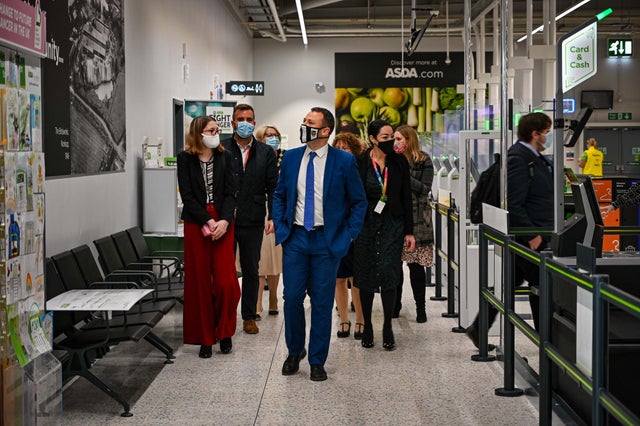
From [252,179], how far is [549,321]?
334 centimetres

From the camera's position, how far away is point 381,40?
865 inches

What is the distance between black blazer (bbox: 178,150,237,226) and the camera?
19.7 feet

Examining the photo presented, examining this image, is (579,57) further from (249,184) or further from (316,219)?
(249,184)

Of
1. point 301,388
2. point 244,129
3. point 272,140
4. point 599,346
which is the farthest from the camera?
point 272,140

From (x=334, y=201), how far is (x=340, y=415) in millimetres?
1336

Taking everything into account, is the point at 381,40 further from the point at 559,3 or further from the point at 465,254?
the point at 465,254

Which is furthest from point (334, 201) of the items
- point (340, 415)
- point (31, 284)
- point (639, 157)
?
point (639, 157)

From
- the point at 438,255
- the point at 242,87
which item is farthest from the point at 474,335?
the point at 242,87

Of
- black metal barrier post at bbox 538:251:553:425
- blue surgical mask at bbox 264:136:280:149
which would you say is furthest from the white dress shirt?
blue surgical mask at bbox 264:136:280:149

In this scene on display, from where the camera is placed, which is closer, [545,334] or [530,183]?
[545,334]

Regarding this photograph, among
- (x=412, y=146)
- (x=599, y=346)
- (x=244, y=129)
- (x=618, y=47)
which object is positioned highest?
(x=618, y=47)

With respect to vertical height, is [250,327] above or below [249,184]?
below

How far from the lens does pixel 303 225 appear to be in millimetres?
5379

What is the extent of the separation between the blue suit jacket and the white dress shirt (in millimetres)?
27
